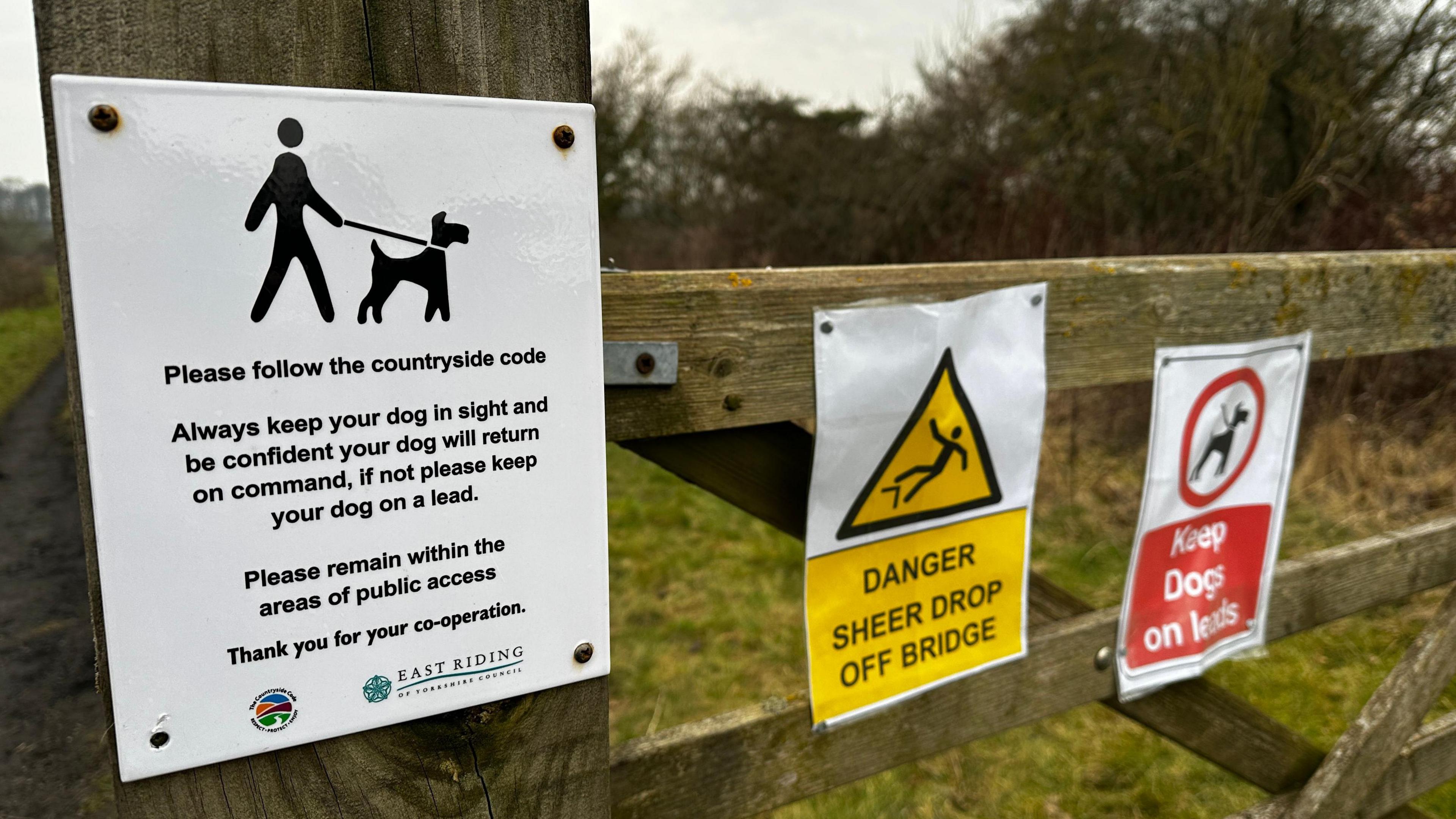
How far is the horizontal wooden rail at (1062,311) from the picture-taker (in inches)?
42.0

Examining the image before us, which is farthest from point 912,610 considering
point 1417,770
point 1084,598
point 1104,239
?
point 1104,239

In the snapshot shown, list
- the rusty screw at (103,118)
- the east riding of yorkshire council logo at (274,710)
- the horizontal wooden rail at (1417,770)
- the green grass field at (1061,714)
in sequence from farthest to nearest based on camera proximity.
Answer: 1. the green grass field at (1061,714)
2. the horizontal wooden rail at (1417,770)
3. the east riding of yorkshire council logo at (274,710)
4. the rusty screw at (103,118)

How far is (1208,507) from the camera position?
5.50ft

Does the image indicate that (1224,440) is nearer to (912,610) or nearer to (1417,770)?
(912,610)

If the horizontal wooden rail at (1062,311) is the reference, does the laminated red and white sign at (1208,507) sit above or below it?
below

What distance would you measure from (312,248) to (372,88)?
5.8 inches

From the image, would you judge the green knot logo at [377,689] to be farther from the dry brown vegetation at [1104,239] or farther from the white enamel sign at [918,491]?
the dry brown vegetation at [1104,239]

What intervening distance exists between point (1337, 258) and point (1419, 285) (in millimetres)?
283

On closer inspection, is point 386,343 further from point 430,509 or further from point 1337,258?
point 1337,258

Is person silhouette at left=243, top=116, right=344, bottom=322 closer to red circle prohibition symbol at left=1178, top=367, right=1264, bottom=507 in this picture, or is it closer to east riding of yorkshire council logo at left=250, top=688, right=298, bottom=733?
east riding of yorkshire council logo at left=250, top=688, right=298, bottom=733

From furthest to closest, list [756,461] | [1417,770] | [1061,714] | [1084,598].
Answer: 1. [1084,598]
2. [1061,714]
3. [1417,770]
4. [756,461]

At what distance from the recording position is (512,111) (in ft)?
2.46

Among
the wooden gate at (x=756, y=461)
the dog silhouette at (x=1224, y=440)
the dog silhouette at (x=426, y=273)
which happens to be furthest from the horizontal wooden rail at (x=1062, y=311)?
the dog silhouette at (x=426, y=273)

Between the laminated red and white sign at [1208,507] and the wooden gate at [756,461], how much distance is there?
0.05 metres
